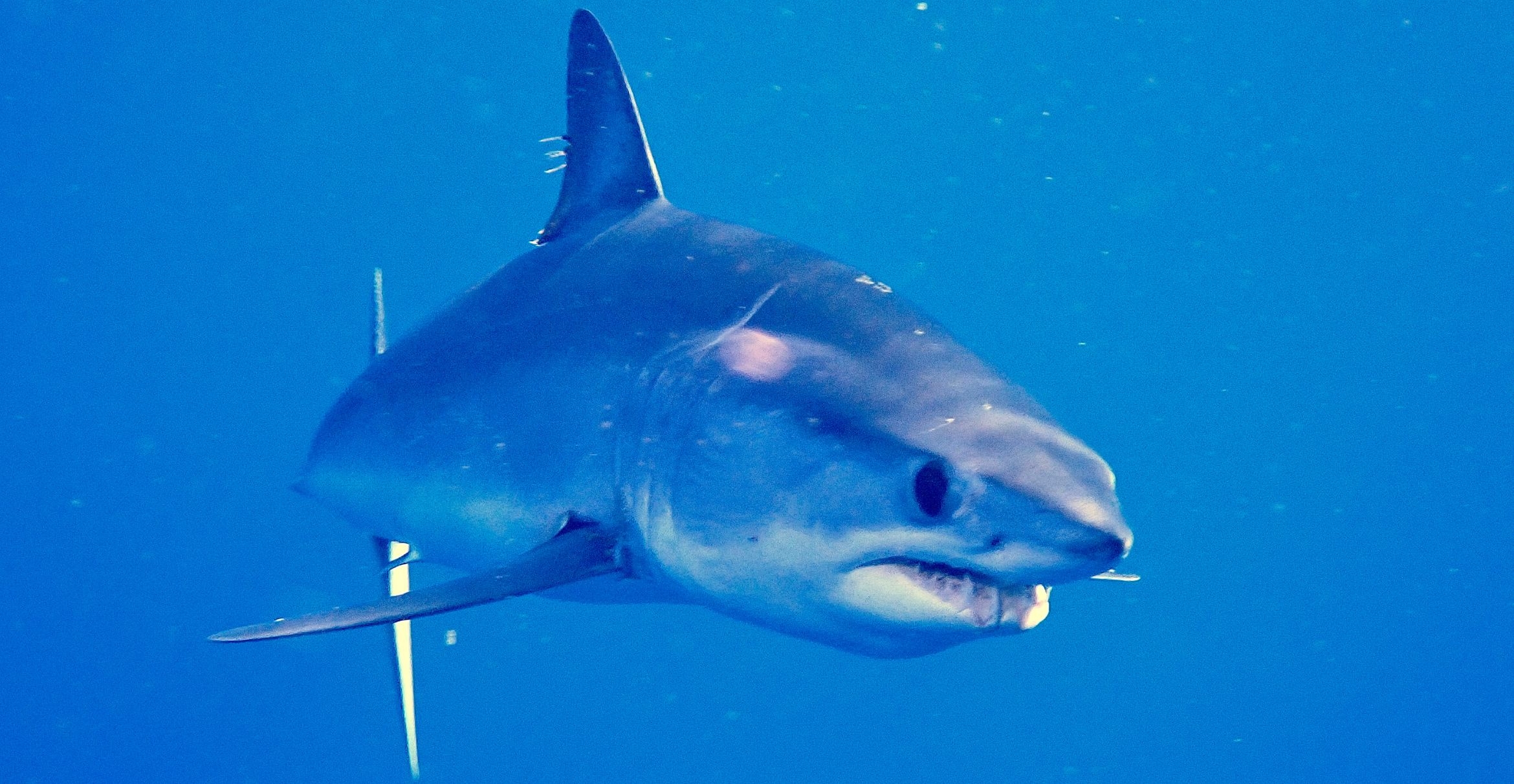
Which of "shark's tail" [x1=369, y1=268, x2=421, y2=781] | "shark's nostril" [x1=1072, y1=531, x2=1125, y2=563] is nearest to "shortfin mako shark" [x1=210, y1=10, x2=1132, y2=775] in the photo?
"shark's nostril" [x1=1072, y1=531, x2=1125, y2=563]

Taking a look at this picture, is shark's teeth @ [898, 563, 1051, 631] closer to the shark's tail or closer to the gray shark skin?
the gray shark skin

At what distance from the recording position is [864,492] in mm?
2023

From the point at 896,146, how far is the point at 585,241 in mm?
31145

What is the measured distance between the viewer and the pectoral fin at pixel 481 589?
218 centimetres

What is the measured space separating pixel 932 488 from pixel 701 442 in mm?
701

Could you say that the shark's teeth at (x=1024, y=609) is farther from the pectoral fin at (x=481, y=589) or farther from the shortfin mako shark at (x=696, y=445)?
the pectoral fin at (x=481, y=589)

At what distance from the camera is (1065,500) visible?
177cm

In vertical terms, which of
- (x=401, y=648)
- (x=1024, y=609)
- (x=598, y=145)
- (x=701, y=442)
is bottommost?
(x=1024, y=609)

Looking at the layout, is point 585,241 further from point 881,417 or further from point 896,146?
point 896,146

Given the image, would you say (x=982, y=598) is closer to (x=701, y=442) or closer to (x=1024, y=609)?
(x=1024, y=609)

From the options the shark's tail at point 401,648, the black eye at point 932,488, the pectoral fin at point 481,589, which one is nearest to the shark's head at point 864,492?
the black eye at point 932,488

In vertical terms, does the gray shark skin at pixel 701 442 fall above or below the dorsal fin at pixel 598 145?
below

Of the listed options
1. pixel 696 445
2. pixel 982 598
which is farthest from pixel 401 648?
pixel 982 598

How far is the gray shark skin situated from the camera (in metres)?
1.95
